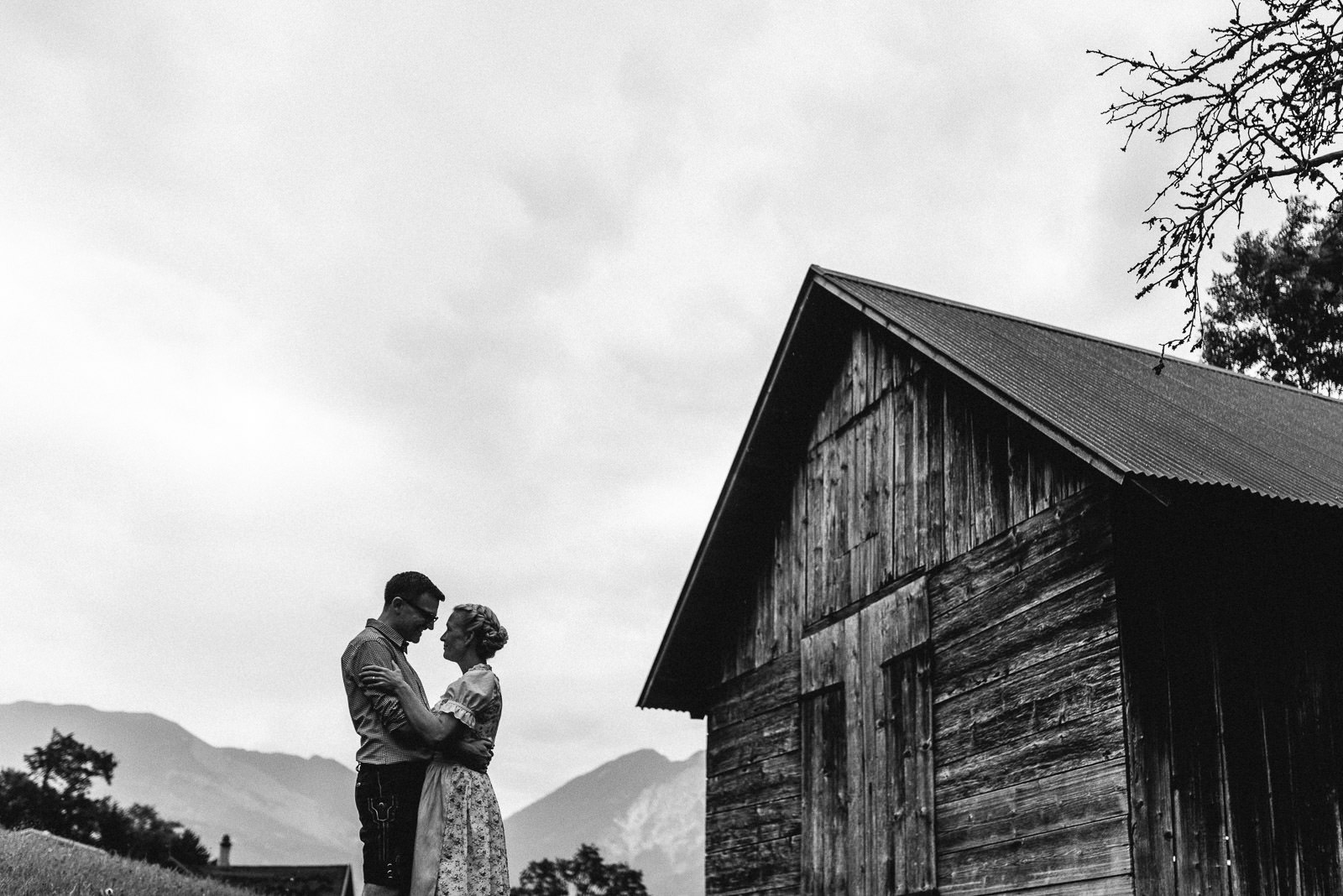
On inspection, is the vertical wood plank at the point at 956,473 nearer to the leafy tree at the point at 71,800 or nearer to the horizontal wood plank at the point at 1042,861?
the horizontal wood plank at the point at 1042,861

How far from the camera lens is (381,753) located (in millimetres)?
6254

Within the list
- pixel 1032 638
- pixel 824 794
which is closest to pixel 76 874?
pixel 824 794

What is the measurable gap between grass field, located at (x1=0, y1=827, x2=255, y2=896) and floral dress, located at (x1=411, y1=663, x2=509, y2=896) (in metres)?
7.42

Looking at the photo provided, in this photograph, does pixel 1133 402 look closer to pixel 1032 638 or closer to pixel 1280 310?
pixel 1032 638

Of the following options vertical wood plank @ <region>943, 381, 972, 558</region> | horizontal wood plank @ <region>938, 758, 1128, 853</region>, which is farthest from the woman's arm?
vertical wood plank @ <region>943, 381, 972, 558</region>

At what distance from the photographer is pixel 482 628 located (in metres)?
6.58

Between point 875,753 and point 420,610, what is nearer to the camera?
point 420,610

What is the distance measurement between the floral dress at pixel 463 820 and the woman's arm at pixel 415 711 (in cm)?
5

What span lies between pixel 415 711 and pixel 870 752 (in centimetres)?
727

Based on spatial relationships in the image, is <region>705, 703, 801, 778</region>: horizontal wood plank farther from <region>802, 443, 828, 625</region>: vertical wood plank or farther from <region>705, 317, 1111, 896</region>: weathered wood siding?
<region>802, 443, 828, 625</region>: vertical wood plank

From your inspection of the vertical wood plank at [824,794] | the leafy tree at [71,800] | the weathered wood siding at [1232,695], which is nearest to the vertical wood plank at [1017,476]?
the weathered wood siding at [1232,695]

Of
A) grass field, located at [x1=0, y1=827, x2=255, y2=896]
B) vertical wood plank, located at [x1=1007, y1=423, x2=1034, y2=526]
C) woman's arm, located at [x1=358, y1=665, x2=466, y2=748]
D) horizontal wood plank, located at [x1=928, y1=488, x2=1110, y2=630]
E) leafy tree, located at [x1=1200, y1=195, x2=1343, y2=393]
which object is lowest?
grass field, located at [x1=0, y1=827, x2=255, y2=896]

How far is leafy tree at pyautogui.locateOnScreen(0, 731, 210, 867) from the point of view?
29.0 meters

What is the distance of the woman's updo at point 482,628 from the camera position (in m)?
6.57
